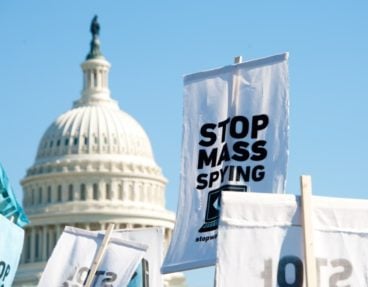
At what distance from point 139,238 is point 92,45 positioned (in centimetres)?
11622

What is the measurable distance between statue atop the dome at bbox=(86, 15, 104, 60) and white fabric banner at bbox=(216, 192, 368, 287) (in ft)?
389

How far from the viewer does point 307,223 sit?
9.30 m

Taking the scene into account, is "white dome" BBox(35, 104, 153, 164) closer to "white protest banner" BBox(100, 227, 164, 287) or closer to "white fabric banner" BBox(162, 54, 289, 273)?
"white protest banner" BBox(100, 227, 164, 287)

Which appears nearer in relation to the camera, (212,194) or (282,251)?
(282,251)

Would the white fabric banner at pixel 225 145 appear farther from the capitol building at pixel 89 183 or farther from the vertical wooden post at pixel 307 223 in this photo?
the capitol building at pixel 89 183

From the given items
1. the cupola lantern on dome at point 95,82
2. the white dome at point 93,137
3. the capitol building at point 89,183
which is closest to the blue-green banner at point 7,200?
the capitol building at point 89,183

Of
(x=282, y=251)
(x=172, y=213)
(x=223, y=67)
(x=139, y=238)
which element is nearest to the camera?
(x=282, y=251)

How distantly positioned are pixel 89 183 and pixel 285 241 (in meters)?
108

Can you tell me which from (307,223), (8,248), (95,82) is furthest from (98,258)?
(95,82)

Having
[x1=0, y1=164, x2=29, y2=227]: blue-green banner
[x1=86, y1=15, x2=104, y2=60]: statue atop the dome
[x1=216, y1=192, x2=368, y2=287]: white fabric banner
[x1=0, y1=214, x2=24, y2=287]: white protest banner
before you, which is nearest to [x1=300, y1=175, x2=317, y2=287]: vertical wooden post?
[x1=216, y1=192, x2=368, y2=287]: white fabric banner

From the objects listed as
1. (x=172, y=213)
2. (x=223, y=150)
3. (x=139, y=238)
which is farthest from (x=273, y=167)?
(x=172, y=213)

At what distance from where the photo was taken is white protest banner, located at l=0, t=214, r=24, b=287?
A: 12820 millimetres

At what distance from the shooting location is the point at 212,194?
458 inches

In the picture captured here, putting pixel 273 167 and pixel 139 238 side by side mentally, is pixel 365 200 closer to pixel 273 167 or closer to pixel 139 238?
pixel 273 167
